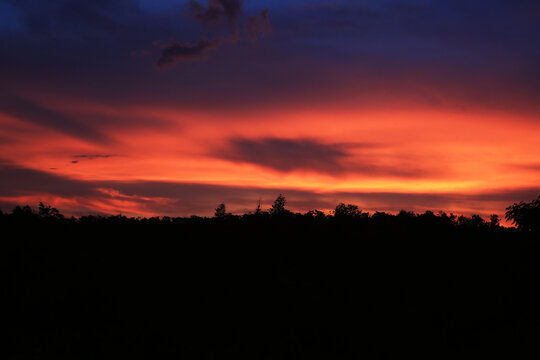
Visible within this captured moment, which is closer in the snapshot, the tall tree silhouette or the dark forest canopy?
the dark forest canopy

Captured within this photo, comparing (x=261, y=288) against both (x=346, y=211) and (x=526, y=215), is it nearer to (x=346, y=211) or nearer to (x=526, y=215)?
(x=346, y=211)

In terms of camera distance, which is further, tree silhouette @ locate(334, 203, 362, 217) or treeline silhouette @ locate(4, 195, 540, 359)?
tree silhouette @ locate(334, 203, 362, 217)

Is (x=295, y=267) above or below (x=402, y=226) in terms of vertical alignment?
below

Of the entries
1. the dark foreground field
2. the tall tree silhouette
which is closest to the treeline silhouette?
the dark foreground field

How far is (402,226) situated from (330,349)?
11612 mm

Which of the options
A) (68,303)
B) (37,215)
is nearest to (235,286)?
(68,303)

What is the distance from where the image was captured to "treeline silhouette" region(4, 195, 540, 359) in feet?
49.1

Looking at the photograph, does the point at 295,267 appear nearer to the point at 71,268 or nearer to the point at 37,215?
the point at 71,268

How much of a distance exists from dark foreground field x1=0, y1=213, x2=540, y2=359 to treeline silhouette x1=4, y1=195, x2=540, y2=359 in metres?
0.06

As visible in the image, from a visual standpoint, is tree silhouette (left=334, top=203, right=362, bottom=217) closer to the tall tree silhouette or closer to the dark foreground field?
the dark foreground field

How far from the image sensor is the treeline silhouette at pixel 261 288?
14969 millimetres

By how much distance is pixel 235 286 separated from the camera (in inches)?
718

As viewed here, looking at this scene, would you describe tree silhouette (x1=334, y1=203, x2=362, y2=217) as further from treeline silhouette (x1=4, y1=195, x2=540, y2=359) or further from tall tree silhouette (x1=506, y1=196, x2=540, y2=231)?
tall tree silhouette (x1=506, y1=196, x2=540, y2=231)

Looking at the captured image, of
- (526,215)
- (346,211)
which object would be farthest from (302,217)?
(526,215)
